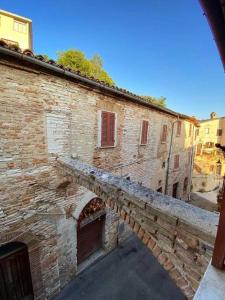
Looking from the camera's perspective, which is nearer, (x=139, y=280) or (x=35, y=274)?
(x=35, y=274)

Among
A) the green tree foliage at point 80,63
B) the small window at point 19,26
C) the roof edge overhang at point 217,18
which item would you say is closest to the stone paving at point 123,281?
the roof edge overhang at point 217,18

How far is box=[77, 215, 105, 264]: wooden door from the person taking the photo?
691 cm

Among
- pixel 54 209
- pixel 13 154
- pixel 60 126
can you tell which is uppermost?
pixel 60 126

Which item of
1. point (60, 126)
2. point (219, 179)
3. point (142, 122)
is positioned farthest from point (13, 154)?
point (219, 179)

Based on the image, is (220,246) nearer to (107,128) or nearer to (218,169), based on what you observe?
(107,128)

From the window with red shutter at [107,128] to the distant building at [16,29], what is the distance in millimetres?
17279

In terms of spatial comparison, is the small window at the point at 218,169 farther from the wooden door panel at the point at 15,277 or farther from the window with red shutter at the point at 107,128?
the wooden door panel at the point at 15,277

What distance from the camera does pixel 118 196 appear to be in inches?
133

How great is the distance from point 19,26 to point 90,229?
23404mm

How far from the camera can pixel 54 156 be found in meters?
5.18

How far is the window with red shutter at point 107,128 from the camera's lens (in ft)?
21.9

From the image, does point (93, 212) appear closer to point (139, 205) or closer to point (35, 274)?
point (35, 274)

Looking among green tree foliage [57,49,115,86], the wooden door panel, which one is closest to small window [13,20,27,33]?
green tree foliage [57,49,115,86]

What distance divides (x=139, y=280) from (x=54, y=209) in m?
4.59
